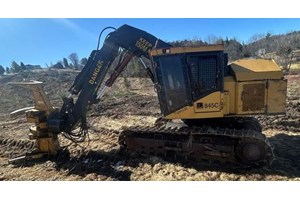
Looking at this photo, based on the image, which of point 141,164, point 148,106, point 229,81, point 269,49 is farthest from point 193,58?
point 269,49

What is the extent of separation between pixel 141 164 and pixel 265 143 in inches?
101

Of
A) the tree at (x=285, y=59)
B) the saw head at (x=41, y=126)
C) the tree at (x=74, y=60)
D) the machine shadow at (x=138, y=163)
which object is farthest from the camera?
the tree at (x=74, y=60)

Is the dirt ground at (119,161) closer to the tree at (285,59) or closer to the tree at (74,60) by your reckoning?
the tree at (285,59)

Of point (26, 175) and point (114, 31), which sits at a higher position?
point (114, 31)

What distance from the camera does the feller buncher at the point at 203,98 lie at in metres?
6.37

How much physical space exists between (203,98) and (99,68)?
2550mm

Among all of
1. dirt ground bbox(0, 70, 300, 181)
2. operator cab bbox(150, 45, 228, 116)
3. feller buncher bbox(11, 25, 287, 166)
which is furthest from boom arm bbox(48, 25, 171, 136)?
dirt ground bbox(0, 70, 300, 181)

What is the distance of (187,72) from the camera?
257 inches

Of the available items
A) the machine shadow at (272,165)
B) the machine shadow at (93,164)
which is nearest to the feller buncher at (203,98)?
the machine shadow at (272,165)

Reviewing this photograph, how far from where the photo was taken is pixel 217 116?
6543mm

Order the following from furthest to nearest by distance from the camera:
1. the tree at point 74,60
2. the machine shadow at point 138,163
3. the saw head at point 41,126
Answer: the tree at point 74,60 → the saw head at point 41,126 → the machine shadow at point 138,163

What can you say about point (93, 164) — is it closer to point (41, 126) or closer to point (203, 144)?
point (41, 126)

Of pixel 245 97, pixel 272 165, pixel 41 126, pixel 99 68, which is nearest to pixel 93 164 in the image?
pixel 41 126

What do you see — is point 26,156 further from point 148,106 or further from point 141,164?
point 148,106
